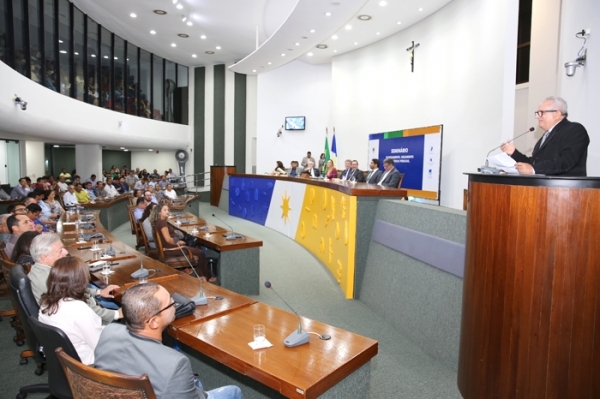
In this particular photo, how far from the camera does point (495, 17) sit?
6.69 metres

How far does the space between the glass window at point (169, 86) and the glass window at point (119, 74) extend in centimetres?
276

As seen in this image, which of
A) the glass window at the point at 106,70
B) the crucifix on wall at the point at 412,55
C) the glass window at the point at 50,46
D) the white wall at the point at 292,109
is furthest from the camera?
the white wall at the point at 292,109

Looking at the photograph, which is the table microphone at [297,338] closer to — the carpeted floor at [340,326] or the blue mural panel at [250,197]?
the carpeted floor at [340,326]

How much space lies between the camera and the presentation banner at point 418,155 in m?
8.45

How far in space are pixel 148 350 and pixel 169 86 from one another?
1797cm

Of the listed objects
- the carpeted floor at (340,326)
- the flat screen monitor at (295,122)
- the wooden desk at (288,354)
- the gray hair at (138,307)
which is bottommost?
the carpeted floor at (340,326)

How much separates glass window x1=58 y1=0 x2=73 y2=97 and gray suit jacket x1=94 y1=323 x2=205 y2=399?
37.8 ft

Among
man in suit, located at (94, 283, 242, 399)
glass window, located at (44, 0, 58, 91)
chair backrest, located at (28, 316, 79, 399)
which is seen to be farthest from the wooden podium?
glass window, located at (44, 0, 58, 91)

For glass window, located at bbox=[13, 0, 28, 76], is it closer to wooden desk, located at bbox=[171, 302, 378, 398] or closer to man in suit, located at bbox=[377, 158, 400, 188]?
man in suit, located at bbox=[377, 158, 400, 188]

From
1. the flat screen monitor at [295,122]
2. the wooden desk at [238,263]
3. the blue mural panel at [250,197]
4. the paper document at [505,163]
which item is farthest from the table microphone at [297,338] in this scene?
the flat screen monitor at [295,122]

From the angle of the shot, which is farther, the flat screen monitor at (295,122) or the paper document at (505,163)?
the flat screen monitor at (295,122)

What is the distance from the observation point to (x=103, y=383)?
1.42 m

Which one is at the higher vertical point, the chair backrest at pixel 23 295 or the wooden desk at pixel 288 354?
the chair backrest at pixel 23 295

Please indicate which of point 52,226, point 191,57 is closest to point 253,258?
point 52,226
